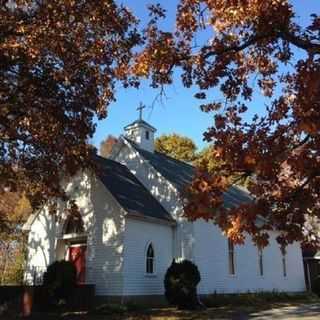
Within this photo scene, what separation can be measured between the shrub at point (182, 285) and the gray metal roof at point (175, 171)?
498cm

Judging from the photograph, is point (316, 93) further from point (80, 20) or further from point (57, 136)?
point (57, 136)

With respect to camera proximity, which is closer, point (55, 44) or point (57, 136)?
point (55, 44)

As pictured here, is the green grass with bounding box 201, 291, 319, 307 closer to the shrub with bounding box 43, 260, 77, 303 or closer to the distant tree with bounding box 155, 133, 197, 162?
the shrub with bounding box 43, 260, 77, 303

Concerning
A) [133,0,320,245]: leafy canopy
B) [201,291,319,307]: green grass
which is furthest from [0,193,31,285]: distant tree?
[133,0,320,245]: leafy canopy

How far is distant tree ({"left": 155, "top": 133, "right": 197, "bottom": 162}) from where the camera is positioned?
60562 mm

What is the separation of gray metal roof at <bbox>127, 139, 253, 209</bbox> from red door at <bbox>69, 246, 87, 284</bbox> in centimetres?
596

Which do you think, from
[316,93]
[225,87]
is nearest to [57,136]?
[225,87]

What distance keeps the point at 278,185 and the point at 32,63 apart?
9.38 m

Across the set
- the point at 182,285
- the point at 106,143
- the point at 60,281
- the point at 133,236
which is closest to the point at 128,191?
the point at 133,236

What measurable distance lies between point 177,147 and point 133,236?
37.9 m

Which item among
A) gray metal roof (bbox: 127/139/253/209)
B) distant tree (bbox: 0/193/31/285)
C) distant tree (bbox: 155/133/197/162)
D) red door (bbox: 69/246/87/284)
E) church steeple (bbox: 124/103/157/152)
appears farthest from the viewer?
distant tree (bbox: 155/133/197/162)

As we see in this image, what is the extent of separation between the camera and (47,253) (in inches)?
1027

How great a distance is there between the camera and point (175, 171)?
101 feet

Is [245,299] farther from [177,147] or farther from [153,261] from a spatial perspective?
[177,147]
